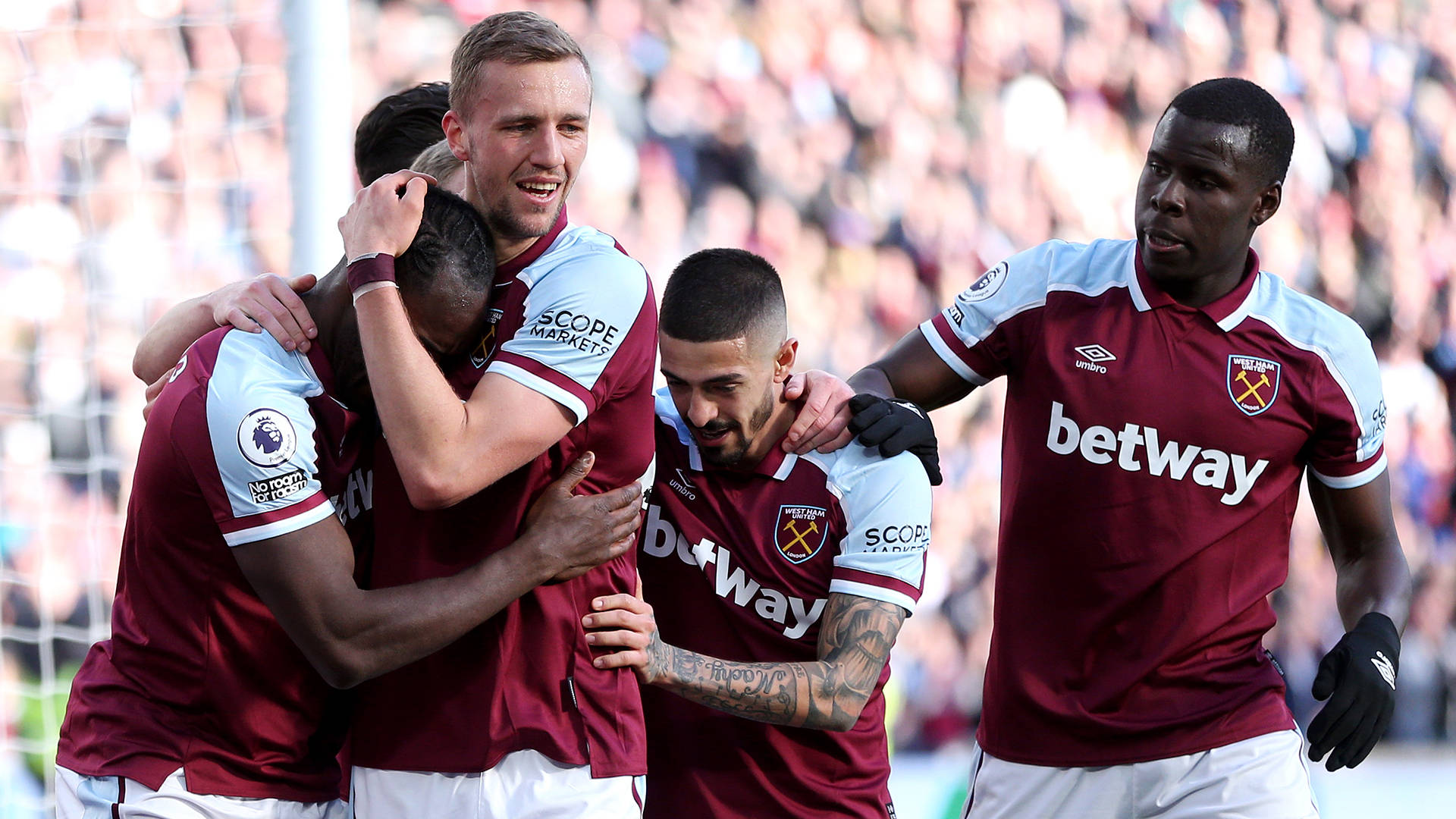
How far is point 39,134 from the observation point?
4766 millimetres

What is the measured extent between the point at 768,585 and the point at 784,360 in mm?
440

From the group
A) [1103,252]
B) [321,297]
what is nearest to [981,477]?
[1103,252]

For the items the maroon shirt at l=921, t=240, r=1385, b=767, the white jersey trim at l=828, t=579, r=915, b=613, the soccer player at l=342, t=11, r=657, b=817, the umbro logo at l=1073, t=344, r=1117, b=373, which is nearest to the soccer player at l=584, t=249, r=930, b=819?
the white jersey trim at l=828, t=579, r=915, b=613

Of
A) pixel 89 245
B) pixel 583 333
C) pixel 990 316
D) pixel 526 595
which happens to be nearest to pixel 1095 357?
pixel 990 316

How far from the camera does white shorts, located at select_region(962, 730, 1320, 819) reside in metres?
2.71

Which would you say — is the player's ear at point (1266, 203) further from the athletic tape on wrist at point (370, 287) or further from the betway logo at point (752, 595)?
the athletic tape on wrist at point (370, 287)

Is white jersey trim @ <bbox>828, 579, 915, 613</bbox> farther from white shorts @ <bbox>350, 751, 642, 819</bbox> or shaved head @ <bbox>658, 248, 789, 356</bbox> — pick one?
white shorts @ <bbox>350, 751, 642, 819</bbox>

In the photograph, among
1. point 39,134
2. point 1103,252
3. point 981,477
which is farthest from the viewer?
point 981,477

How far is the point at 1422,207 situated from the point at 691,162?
3.83 metres

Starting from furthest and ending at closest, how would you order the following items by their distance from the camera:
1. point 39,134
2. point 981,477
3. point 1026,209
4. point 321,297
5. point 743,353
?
point 1026,209
point 981,477
point 39,134
point 743,353
point 321,297

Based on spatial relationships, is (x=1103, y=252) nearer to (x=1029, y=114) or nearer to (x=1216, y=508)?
(x=1216, y=508)

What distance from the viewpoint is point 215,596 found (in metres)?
2.29

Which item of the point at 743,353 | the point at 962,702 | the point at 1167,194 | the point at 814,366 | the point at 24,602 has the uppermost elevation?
the point at 1167,194

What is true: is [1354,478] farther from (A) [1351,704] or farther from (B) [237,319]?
(B) [237,319]
